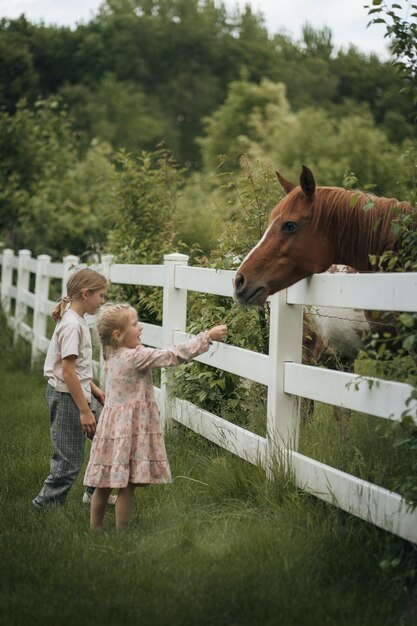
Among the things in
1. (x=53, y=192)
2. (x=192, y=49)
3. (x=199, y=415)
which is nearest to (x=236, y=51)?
(x=192, y=49)

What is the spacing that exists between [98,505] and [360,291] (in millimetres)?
1652

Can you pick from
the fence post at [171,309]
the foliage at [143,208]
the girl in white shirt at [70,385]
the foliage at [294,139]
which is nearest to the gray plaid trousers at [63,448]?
the girl in white shirt at [70,385]

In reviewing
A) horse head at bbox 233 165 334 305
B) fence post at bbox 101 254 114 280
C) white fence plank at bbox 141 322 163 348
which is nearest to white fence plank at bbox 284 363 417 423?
horse head at bbox 233 165 334 305

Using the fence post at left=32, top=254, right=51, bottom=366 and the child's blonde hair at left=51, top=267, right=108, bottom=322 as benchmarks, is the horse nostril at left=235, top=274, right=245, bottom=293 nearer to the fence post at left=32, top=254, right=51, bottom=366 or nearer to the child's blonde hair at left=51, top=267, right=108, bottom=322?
the child's blonde hair at left=51, top=267, right=108, bottom=322

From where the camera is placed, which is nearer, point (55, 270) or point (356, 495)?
point (356, 495)

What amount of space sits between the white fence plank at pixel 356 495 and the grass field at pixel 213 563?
2.9 inches

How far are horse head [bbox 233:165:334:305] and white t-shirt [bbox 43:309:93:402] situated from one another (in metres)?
0.88

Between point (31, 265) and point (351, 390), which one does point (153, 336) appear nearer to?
point (351, 390)

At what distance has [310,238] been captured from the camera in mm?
4703

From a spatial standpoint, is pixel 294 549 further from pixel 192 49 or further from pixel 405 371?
pixel 192 49

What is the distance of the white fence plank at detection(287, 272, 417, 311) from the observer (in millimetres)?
3393

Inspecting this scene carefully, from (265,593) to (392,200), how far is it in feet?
7.30

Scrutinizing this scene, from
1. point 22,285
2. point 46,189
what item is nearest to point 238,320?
point 22,285

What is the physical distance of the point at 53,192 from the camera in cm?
1733
